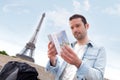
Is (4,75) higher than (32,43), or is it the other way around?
(4,75)

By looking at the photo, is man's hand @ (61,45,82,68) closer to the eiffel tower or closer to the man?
the man

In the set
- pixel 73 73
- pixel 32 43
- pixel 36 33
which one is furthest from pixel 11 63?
pixel 36 33

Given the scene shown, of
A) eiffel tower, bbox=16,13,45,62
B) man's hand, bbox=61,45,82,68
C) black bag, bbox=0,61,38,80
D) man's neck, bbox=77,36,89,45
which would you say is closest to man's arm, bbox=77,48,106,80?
man's hand, bbox=61,45,82,68

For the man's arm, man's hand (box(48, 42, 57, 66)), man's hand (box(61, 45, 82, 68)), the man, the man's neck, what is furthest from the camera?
the man's neck

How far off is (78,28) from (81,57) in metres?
0.39

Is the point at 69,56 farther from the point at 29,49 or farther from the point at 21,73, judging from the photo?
the point at 29,49

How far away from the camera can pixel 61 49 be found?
409 centimetres

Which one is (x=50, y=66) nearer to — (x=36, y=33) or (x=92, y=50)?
(x=92, y=50)

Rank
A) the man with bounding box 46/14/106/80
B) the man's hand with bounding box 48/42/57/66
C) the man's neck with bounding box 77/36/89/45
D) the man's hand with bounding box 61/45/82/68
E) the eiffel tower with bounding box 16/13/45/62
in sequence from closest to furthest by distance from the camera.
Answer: the man's hand with bounding box 61/45/82/68
the man with bounding box 46/14/106/80
the man's hand with bounding box 48/42/57/66
the man's neck with bounding box 77/36/89/45
the eiffel tower with bounding box 16/13/45/62

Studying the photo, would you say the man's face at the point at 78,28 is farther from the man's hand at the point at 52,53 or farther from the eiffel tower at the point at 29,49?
the eiffel tower at the point at 29,49

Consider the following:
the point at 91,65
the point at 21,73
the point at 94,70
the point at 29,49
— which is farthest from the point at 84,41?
the point at 29,49

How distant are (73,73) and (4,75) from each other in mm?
1002

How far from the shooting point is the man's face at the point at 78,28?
14.7ft

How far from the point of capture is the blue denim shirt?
4.12 m
